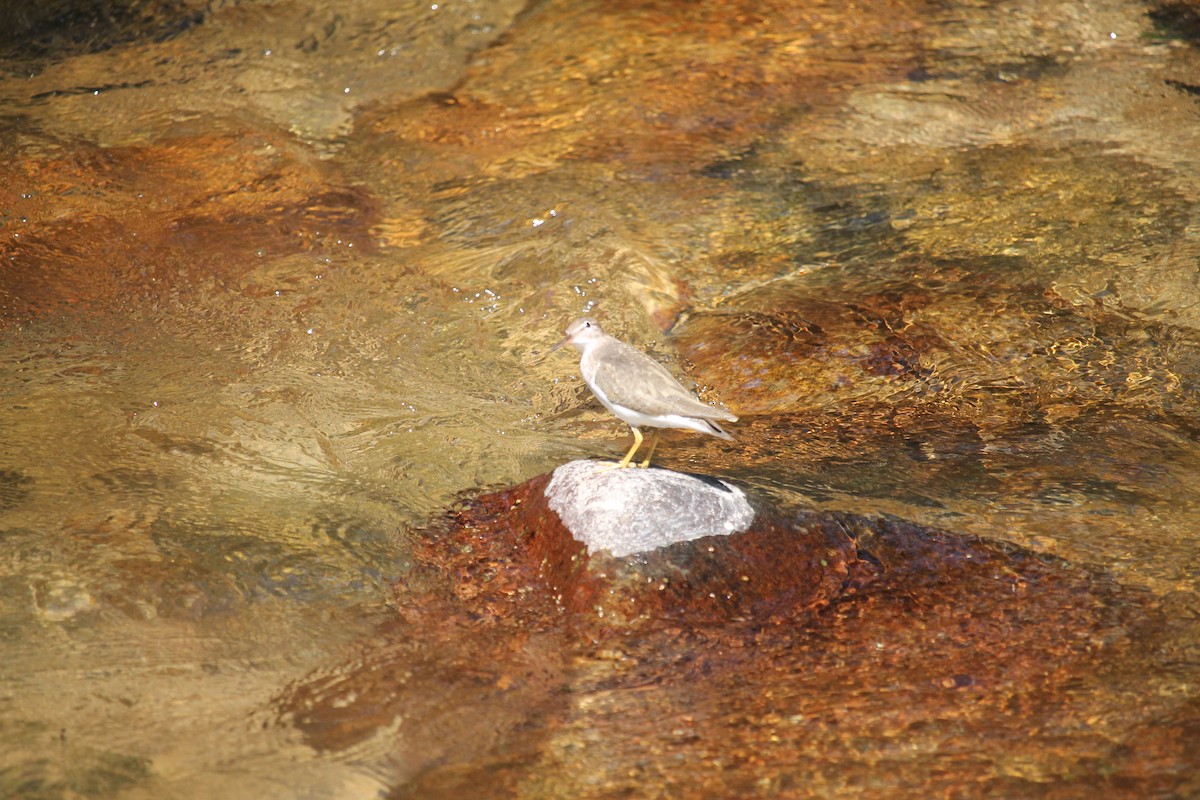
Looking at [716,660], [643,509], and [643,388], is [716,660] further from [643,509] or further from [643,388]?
[643,388]

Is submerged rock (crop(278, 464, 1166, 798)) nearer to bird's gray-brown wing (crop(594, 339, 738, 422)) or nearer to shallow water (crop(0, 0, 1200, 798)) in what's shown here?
shallow water (crop(0, 0, 1200, 798))

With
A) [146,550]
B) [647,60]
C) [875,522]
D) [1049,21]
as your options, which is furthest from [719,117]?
[146,550]

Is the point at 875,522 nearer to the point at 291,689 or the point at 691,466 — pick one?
the point at 691,466

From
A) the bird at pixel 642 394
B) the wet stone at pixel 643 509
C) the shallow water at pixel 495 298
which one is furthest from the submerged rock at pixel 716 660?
the bird at pixel 642 394

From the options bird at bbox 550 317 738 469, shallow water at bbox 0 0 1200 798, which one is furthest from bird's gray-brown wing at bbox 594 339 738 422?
shallow water at bbox 0 0 1200 798

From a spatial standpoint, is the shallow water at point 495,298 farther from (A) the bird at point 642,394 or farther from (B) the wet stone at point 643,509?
(A) the bird at point 642,394

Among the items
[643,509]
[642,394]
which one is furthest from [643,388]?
[643,509]
